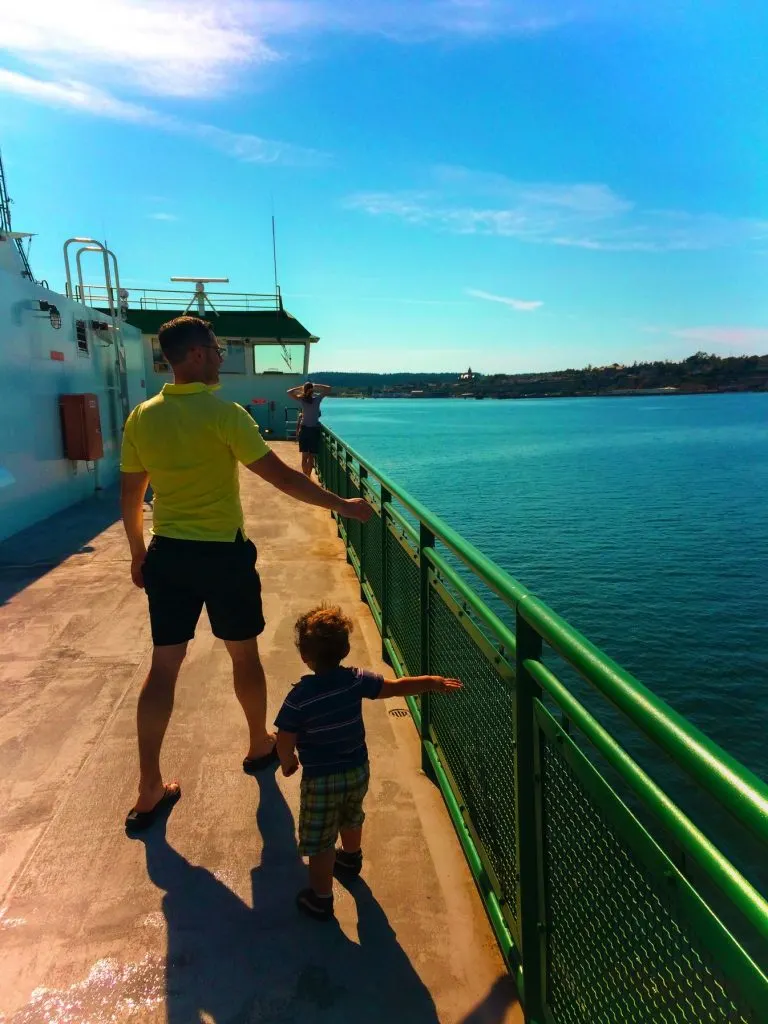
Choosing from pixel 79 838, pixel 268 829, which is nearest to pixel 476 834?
pixel 268 829

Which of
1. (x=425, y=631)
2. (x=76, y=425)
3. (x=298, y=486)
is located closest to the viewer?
(x=298, y=486)

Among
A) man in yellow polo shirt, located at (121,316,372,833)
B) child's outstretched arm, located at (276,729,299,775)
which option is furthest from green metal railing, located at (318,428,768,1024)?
man in yellow polo shirt, located at (121,316,372,833)

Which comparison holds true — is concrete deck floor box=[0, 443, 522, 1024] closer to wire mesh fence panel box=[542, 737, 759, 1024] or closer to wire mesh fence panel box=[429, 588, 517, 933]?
wire mesh fence panel box=[429, 588, 517, 933]

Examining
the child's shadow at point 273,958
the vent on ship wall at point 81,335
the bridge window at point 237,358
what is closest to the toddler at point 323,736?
the child's shadow at point 273,958

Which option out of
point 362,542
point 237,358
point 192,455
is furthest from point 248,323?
point 192,455

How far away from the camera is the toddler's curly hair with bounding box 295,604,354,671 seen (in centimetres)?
214

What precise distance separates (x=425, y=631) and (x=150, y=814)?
138 centimetres

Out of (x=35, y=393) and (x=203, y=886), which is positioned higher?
(x=35, y=393)

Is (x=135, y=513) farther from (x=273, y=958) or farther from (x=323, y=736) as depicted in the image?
(x=273, y=958)

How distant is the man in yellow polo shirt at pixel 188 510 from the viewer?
8.09 feet

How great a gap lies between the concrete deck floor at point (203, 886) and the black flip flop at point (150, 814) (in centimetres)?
5

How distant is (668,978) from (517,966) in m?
0.70

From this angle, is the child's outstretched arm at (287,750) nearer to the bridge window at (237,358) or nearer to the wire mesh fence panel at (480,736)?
the wire mesh fence panel at (480,736)

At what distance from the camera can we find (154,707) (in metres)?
2.63
